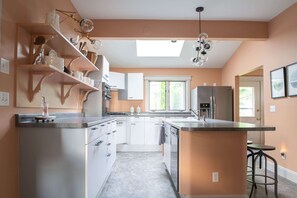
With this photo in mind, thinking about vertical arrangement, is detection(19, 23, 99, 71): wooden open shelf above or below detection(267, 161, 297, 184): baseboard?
above

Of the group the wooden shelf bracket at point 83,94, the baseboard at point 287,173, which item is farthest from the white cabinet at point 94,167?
the baseboard at point 287,173

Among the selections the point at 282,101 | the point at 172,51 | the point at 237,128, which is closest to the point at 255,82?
the point at 172,51

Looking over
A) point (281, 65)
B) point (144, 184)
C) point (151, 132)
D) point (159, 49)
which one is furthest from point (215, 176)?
point (159, 49)

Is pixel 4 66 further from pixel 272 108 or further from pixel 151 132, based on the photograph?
pixel 151 132

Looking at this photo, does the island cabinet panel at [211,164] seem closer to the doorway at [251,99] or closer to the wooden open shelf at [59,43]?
the wooden open shelf at [59,43]

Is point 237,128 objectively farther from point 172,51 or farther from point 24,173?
point 172,51

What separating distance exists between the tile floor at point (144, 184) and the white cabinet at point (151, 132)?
1.19 meters

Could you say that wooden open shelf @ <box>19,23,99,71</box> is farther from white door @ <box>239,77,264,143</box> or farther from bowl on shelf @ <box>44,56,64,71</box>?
white door @ <box>239,77,264,143</box>

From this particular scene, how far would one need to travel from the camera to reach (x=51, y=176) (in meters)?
1.85

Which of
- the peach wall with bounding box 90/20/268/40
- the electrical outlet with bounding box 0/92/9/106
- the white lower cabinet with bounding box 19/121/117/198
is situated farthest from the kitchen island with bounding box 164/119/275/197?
the peach wall with bounding box 90/20/268/40

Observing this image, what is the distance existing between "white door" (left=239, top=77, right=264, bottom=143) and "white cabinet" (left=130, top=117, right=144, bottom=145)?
305 cm

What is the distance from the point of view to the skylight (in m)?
5.68

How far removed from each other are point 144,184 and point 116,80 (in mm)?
3298

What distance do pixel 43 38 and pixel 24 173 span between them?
1.24 m
